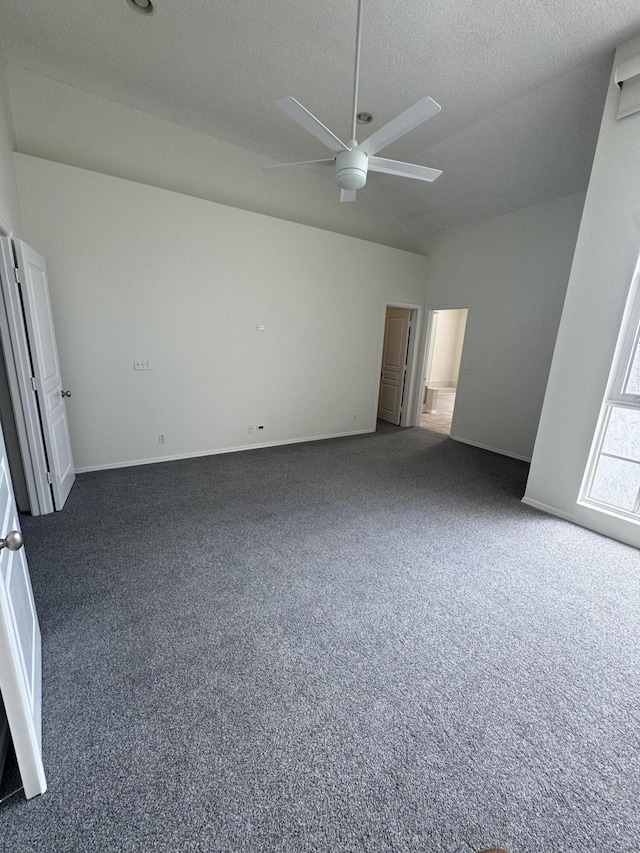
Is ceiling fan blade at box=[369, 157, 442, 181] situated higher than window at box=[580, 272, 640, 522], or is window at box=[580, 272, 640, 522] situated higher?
ceiling fan blade at box=[369, 157, 442, 181]

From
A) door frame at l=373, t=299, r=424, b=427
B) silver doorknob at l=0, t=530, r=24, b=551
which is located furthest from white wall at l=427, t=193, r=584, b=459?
silver doorknob at l=0, t=530, r=24, b=551

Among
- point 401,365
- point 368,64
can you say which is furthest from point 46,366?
point 401,365

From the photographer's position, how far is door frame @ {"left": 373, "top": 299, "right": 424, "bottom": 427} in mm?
5852

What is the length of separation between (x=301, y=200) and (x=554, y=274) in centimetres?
348

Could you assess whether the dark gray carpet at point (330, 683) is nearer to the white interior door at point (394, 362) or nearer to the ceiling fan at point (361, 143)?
the ceiling fan at point (361, 143)

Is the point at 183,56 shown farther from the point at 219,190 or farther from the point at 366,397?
the point at 366,397

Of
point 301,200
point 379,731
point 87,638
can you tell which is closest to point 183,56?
point 301,200

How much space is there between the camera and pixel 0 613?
37.4 inches

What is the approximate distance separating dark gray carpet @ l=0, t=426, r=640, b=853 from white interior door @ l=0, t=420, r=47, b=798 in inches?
5.4

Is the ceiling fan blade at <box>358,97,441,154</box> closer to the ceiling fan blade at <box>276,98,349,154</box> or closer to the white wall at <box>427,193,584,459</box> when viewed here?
the ceiling fan blade at <box>276,98,349,154</box>

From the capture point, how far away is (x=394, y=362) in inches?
254

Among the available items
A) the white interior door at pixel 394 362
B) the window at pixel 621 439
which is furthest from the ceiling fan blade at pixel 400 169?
the white interior door at pixel 394 362

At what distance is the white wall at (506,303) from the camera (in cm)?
437

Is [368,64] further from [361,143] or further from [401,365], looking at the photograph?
[401,365]
